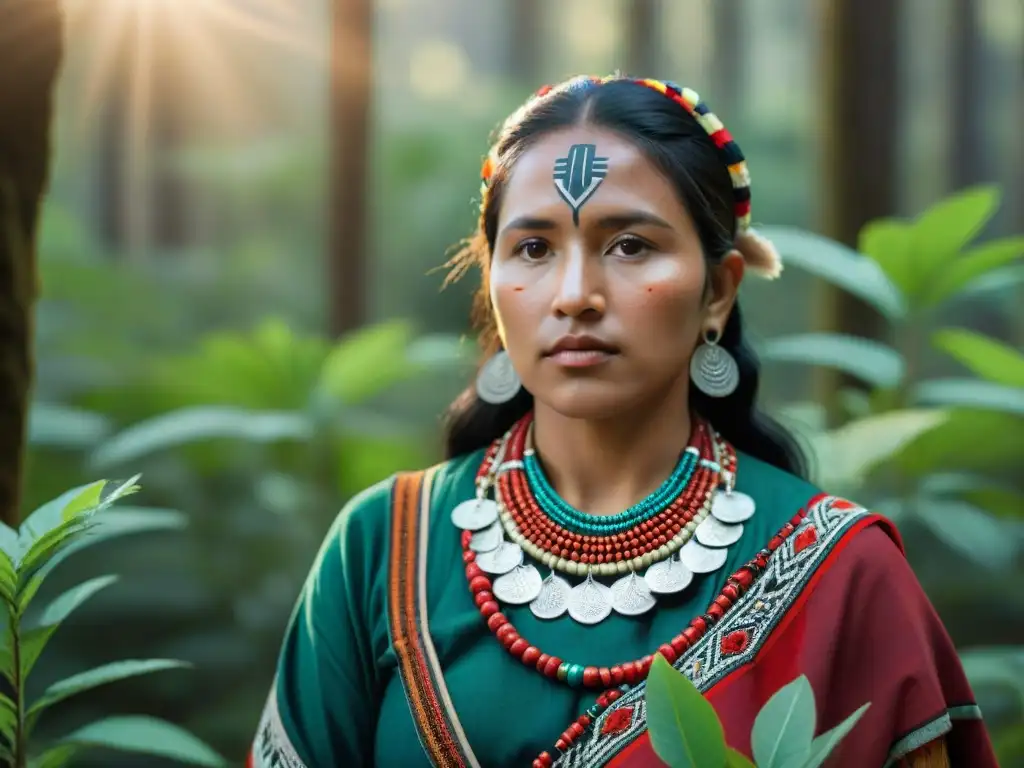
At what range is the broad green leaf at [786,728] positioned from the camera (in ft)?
3.90

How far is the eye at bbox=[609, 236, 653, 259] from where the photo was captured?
1455 mm

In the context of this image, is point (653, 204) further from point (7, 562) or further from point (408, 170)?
point (408, 170)

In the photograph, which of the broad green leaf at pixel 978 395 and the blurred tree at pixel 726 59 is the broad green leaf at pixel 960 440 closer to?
the broad green leaf at pixel 978 395

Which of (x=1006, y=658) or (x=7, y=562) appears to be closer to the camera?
(x=7, y=562)

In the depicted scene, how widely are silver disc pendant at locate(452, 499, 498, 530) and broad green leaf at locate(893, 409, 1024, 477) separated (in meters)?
1.03

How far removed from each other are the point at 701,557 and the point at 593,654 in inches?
7.1

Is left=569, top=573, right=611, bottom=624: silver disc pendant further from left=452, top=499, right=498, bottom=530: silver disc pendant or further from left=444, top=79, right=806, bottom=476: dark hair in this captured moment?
left=444, top=79, right=806, bottom=476: dark hair

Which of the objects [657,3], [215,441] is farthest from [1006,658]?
[657,3]

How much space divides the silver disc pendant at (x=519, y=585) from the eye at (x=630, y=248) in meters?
0.41

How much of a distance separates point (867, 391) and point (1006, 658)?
3.78 ft

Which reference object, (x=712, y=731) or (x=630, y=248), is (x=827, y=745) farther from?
(x=630, y=248)

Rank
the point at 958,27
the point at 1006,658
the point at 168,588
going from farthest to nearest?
the point at 958,27
the point at 168,588
the point at 1006,658

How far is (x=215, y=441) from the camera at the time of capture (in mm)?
3865

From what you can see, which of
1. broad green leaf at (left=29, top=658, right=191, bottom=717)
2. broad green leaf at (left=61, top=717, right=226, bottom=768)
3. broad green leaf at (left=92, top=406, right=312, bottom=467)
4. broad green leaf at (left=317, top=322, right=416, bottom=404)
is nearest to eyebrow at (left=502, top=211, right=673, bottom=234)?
broad green leaf at (left=29, top=658, right=191, bottom=717)
